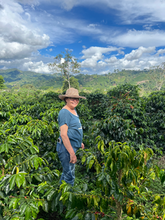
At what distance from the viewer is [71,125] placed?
2.20 m

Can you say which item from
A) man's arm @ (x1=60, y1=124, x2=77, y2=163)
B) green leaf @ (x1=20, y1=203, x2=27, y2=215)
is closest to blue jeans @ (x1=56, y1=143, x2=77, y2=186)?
man's arm @ (x1=60, y1=124, x2=77, y2=163)

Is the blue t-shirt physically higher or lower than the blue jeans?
higher

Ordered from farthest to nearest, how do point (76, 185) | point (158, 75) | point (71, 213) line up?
point (158, 75), point (76, 185), point (71, 213)

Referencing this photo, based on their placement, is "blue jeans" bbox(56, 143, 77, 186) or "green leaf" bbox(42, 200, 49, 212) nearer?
"green leaf" bbox(42, 200, 49, 212)

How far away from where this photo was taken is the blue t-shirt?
2113mm

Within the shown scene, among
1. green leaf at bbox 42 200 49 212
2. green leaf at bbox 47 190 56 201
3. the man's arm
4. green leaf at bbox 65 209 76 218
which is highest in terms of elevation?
the man's arm

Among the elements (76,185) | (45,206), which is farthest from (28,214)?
(76,185)

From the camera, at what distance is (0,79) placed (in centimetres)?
5144

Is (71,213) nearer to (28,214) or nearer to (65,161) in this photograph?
(28,214)

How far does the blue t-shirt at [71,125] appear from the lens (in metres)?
2.11

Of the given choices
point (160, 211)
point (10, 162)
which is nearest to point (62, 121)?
point (10, 162)

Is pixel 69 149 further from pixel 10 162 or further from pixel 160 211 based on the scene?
pixel 160 211

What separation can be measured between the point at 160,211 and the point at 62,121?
172 cm

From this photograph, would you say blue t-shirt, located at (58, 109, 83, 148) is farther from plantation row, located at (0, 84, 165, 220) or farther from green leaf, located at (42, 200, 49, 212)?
green leaf, located at (42, 200, 49, 212)
